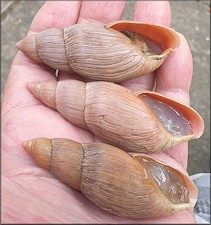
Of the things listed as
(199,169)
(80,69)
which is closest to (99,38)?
(80,69)

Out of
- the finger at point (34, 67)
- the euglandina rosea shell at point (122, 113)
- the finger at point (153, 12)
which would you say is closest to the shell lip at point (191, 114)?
the euglandina rosea shell at point (122, 113)

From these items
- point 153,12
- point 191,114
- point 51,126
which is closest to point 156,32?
point 153,12

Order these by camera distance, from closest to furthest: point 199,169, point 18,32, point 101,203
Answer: point 101,203, point 199,169, point 18,32

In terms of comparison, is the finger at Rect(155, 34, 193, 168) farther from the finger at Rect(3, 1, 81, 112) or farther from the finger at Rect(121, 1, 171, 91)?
the finger at Rect(3, 1, 81, 112)

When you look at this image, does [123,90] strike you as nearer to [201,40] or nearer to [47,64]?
[47,64]

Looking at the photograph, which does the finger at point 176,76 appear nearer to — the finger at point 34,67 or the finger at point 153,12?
the finger at point 153,12

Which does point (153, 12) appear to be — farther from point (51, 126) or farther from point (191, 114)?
point (51, 126)
